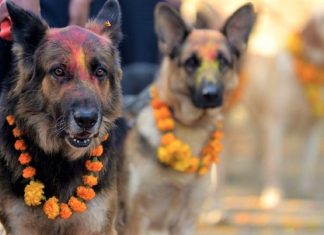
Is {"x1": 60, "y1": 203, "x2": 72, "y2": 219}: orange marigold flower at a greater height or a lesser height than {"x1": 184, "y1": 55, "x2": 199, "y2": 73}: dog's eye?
lesser

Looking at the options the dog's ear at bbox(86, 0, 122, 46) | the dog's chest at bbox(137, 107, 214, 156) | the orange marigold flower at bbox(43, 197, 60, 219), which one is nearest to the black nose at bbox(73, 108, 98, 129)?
the orange marigold flower at bbox(43, 197, 60, 219)

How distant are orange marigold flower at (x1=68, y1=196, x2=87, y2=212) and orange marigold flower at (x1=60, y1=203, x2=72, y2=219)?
24mm

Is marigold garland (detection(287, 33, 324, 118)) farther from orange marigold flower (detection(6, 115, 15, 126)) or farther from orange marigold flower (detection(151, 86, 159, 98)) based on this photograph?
orange marigold flower (detection(6, 115, 15, 126))

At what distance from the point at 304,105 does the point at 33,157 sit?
224 inches

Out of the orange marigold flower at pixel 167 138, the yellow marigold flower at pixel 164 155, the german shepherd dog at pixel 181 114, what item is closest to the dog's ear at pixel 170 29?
the german shepherd dog at pixel 181 114

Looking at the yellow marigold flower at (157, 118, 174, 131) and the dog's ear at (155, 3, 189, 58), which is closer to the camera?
the yellow marigold flower at (157, 118, 174, 131)

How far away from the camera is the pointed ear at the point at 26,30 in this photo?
416cm

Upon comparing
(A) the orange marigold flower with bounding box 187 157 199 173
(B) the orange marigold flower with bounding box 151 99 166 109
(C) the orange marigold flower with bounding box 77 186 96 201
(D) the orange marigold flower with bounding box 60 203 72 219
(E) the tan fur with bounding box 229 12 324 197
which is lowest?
(E) the tan fur with bounding box 229 12 324 197

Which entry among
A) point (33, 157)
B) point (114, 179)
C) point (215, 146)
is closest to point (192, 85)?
point (215, 146)

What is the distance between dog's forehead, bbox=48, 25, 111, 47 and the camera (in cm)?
423

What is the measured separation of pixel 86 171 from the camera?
442 centimetres

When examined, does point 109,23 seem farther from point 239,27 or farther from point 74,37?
point 239,27

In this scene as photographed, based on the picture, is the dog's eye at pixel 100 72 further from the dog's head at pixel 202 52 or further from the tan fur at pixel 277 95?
the tan fur at pixel 277 95

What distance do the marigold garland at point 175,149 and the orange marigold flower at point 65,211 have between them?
149 cm
